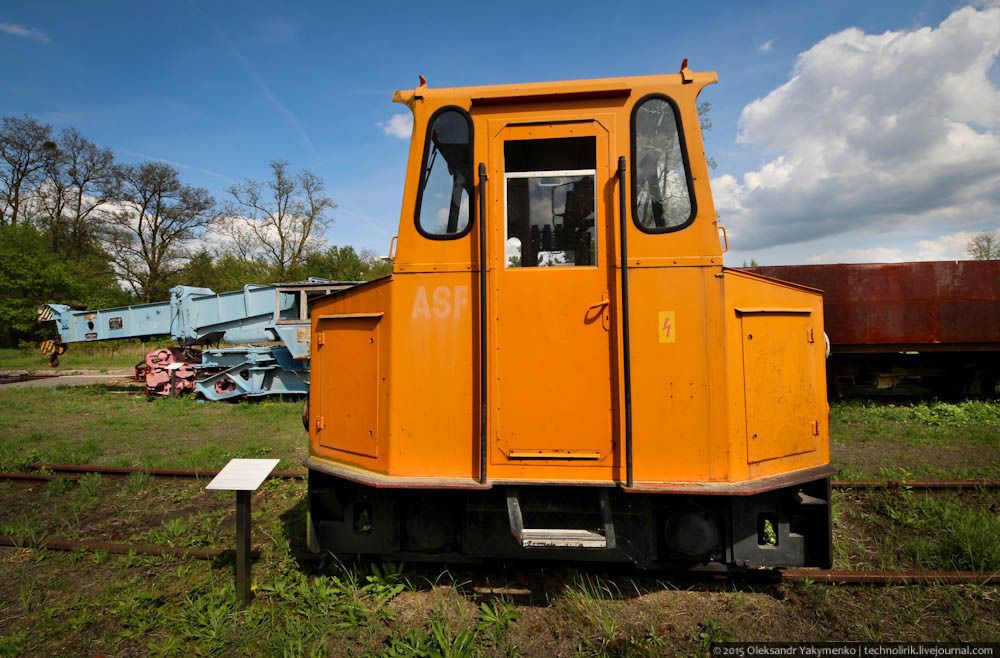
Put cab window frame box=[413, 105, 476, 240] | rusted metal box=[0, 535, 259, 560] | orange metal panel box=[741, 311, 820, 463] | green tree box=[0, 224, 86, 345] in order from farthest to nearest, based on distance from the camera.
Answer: green tree box=[0, 224, 86, 345], rusted metal box=[0, 535, 259, 560], cab window frame box=[413, 105, 476, 240], orange metal panel box=[741, 311, 820, 463]

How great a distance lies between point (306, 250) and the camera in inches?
1396

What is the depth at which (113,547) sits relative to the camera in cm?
393

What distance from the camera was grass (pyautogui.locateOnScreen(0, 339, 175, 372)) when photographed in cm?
2339

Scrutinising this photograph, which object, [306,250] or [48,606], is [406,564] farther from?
[306,250]

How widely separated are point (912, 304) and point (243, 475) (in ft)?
37.4

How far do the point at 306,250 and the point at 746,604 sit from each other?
121ft

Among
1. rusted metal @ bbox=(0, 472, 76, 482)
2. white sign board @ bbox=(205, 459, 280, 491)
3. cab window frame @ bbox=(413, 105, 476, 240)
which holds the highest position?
cab window frame @ bbox=(413, 105, 476, 240)

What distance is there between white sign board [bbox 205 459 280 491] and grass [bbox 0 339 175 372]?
23.9 m

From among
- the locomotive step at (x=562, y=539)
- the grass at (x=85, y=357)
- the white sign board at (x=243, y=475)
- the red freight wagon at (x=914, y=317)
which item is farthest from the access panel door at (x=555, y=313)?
the grass at (x=85, y=357)

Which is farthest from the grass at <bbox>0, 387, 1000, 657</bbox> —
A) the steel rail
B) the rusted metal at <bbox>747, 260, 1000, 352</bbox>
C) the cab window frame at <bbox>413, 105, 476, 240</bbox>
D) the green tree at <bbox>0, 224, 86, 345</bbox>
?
the green tree at <bbox>0, 224, 86, 345</bbox>

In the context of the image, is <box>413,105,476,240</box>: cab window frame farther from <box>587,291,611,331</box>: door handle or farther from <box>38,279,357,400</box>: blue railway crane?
<box>38,279,357,400</box>: blue railway crane

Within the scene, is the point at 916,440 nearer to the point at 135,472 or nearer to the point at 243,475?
the point at 243,475

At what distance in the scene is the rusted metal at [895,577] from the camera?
3.18m

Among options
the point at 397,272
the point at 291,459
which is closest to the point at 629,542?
the point at 397,272
